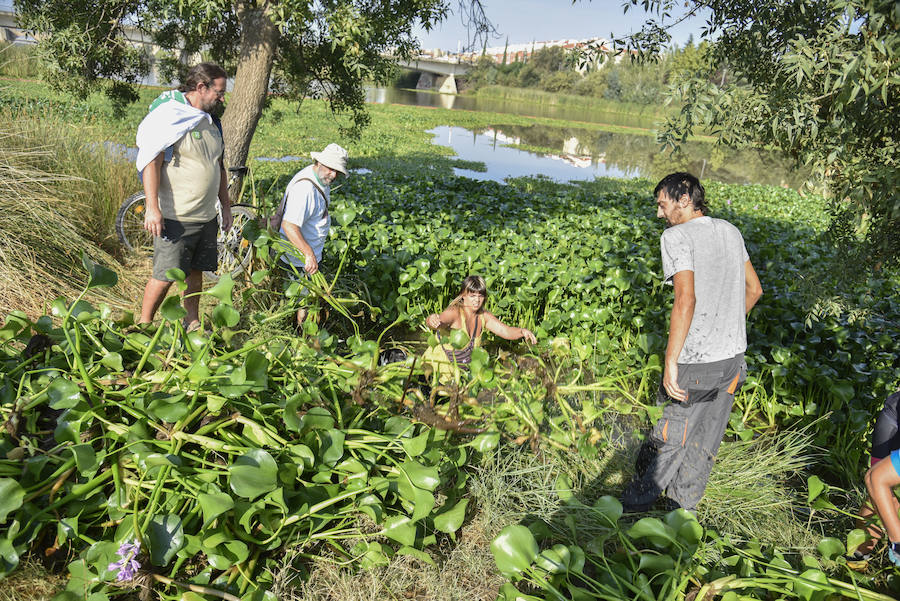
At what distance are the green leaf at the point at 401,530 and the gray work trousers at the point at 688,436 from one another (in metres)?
1.41

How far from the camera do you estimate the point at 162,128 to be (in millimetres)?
3004

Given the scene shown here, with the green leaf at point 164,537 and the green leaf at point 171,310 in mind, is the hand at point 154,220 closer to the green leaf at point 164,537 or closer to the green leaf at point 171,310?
the green leaf at point 171,310

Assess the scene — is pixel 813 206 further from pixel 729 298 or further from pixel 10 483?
pixel 10 483

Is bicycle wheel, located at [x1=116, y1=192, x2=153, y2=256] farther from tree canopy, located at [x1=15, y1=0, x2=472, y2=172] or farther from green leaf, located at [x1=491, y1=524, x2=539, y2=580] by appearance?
green leaf, located at [x1=491, y1=524, x2=539, y2=580]

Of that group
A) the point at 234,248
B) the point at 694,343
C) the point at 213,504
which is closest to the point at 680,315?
the point at 694,343

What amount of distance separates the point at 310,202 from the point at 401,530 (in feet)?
8.09

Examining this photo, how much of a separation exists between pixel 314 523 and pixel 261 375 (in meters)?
0.47

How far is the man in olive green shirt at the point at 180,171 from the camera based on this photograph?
3.02m

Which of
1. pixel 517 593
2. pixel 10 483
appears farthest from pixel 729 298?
pixel 10 483

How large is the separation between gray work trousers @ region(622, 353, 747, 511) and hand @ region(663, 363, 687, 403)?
4 cm

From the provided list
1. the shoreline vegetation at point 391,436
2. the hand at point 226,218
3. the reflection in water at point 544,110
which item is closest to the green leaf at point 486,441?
the shoreline vegetation at point 391,436

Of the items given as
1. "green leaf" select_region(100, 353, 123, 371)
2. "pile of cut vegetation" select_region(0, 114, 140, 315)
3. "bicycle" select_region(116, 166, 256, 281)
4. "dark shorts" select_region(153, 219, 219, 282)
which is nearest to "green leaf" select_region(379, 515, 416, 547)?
"green leaf" select_region(100, 353, 123, 371)

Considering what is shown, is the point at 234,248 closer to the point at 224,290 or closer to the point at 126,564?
the point at 224,290

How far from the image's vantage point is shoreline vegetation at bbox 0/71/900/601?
1.40 m
